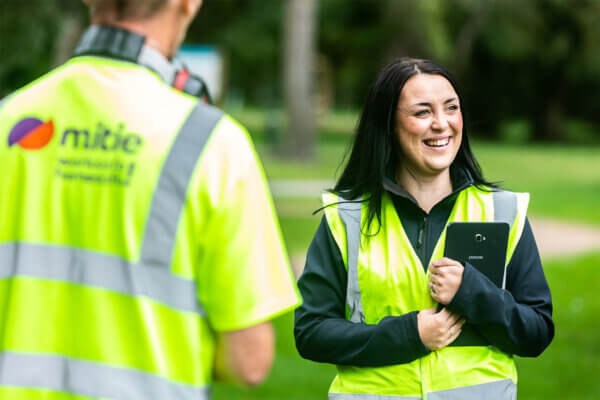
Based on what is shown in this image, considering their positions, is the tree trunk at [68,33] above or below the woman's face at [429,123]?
above

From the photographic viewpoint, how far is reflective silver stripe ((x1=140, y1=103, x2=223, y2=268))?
6.18ft

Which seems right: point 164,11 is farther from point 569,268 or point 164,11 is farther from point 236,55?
point 236,55

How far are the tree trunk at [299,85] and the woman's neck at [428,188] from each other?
25183 mm

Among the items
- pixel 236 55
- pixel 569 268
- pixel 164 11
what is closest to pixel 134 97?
pixel 164 11

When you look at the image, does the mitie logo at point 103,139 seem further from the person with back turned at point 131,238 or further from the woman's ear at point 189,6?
the woman's ear at point 189,6

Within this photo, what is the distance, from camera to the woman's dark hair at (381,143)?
9.61 ft

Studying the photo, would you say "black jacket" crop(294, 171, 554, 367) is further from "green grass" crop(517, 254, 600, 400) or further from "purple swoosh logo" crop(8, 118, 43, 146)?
"green grass" crop(517, 254, 600, 400)

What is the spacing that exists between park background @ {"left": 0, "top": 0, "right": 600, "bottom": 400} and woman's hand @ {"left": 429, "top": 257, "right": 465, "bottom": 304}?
386cm

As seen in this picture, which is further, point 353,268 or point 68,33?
point 68,33

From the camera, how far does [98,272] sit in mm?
1926

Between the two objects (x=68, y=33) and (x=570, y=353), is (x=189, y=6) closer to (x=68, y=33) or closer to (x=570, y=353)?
(x=570, y=353)

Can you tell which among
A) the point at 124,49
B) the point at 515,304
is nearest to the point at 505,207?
the point at 515,304

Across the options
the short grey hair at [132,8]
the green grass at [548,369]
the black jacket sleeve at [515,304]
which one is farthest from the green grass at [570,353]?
the short grey hair at [132,8]

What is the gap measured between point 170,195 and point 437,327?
43.7 inches
